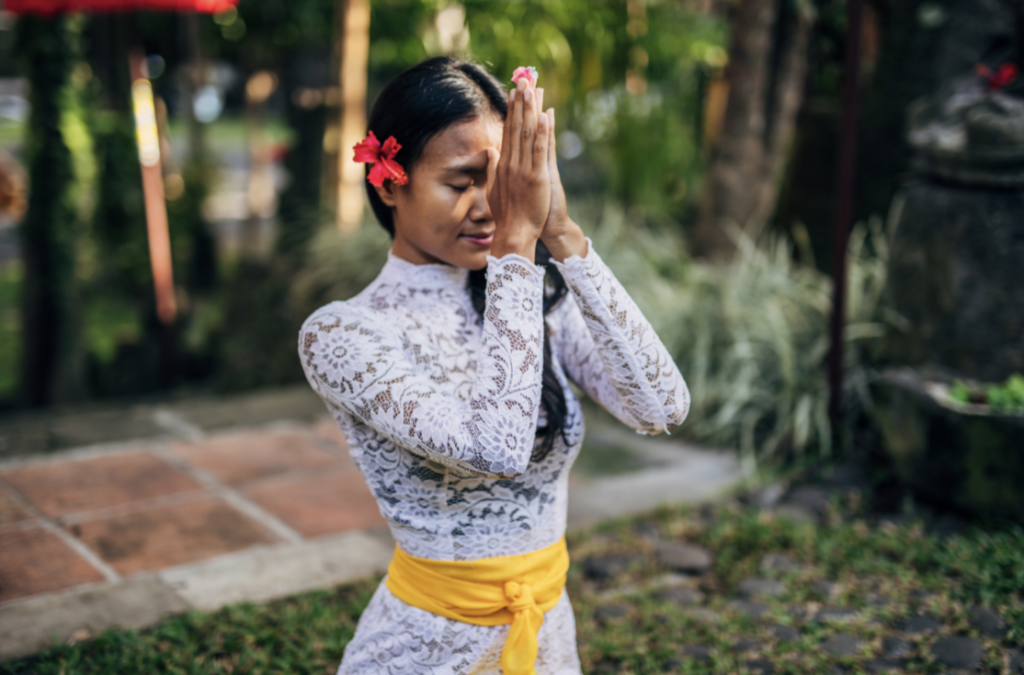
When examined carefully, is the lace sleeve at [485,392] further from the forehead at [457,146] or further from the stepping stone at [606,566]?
the stepping stone at [606,566]

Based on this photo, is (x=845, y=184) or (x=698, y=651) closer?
(x=698, y=651)

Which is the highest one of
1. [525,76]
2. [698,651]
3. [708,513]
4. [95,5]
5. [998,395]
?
[95,5]

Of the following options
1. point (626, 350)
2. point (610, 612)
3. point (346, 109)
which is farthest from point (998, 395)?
point (346, 109)

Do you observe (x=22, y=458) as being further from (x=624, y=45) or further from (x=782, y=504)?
(x=624, y=45)

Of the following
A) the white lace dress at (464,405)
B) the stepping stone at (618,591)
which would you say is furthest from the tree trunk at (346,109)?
the white lace dress at (464,405)

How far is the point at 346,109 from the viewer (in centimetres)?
658

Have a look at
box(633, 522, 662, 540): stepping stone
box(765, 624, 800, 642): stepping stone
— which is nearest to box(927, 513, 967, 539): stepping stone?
box(765, 624, 800, 642): stepping stone

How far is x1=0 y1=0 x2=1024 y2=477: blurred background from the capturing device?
3.72 metres

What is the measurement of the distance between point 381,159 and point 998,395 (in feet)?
8.51

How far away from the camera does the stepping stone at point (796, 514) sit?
11.1 ft

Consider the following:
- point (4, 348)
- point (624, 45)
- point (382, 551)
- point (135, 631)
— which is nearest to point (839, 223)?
point (382, 551)

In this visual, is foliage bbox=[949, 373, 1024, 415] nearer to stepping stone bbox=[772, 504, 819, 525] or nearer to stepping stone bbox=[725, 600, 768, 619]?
stepping stone bbox=[772, 504, 819, 525]

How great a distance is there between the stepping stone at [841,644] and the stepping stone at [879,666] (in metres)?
0.07

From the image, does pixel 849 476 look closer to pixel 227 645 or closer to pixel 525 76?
pixel 227 645
